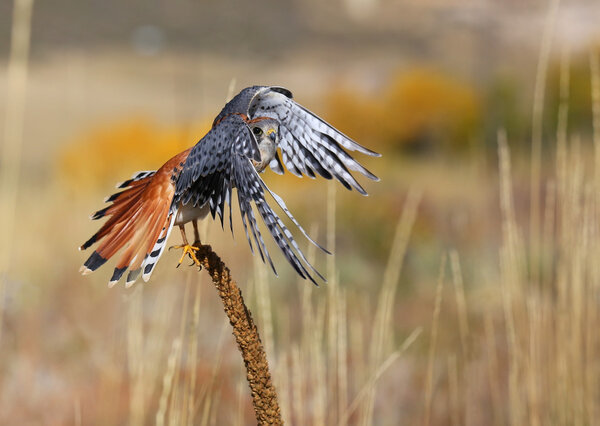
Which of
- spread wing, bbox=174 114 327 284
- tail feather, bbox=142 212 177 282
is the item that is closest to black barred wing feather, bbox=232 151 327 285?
spread wing, bbox=174 114 327 284

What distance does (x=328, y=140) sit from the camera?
923 millimetres

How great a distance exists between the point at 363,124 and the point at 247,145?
840 cm

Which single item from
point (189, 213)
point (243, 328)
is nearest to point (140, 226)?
point (189, 213)

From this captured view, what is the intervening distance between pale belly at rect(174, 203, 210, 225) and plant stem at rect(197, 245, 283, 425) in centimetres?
5

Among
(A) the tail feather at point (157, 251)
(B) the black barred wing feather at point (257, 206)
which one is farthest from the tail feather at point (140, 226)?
(B) the black barred wing feather at point (257, 206)

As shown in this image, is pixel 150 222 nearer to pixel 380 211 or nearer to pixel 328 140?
pixel 328 140

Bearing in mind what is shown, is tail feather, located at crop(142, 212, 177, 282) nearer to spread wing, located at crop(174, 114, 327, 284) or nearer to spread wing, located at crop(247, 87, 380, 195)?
spread wing, located at crop(174, 114, 327, 284)

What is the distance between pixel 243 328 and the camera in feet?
2.56

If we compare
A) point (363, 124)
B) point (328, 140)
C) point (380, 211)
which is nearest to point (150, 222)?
point (328, 140)

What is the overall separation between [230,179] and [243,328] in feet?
0.55

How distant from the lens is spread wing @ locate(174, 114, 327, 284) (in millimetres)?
712

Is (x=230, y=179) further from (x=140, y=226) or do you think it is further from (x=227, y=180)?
(x=140, y=226)

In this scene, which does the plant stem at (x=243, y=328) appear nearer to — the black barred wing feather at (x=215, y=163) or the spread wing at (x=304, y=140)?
the black barred wing feather at (x=215, y=163)

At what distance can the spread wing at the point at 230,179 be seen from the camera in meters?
0.71
